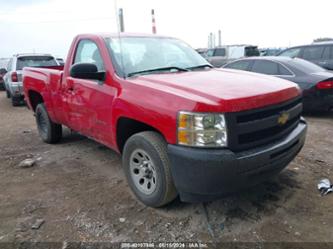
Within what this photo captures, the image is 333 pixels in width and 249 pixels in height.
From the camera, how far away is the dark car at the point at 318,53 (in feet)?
30.7

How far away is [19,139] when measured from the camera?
21.4 ft

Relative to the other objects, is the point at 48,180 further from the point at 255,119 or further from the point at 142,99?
the point at 255,119

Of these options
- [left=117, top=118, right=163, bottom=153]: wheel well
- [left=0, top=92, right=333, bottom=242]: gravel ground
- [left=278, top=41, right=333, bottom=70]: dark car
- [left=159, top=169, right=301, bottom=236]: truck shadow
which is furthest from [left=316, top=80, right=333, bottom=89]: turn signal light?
[left=117, top=118, right=163, bottom=153]: wheel well

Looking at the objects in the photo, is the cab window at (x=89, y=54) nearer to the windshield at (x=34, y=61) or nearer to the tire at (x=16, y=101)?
the windshield at (x=34, y=61)

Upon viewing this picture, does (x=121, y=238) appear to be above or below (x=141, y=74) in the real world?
below

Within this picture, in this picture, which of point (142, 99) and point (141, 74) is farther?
point (141, 74)

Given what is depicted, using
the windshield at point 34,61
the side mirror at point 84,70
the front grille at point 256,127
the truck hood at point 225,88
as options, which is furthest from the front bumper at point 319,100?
the windshield at point 34,61

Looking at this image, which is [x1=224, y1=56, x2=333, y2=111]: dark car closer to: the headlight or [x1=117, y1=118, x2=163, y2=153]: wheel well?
[x1=117, y1=118, x2=163, y2=153]: wheel well

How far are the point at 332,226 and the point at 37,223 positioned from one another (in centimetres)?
288

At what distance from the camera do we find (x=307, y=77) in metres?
7.12

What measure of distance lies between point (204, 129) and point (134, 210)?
1326mm

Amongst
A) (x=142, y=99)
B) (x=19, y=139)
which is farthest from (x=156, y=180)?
(x=19, y=139)

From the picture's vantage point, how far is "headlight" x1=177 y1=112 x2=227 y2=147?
8.70 feet

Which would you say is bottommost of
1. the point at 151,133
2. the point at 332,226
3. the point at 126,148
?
the point at 332,226
